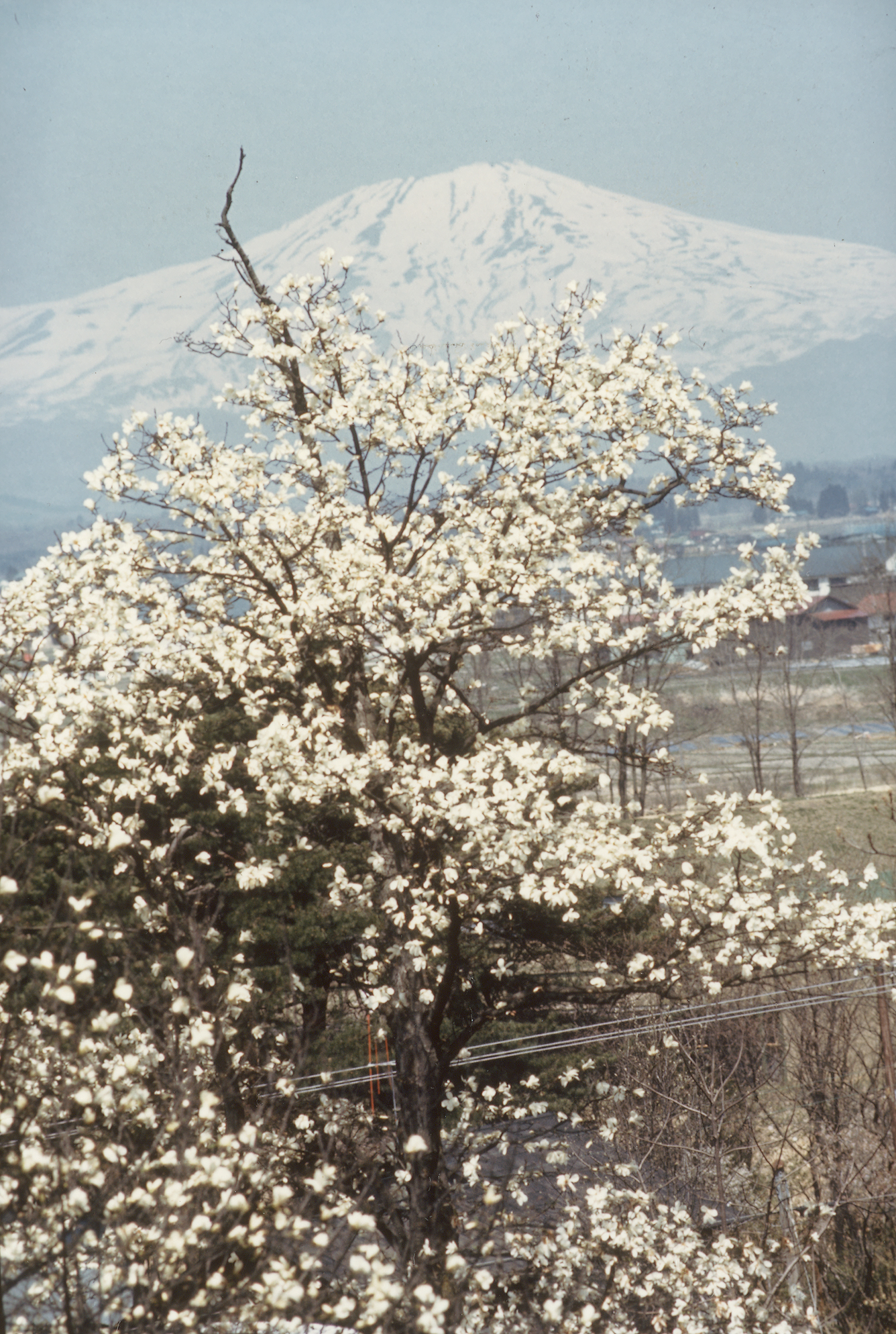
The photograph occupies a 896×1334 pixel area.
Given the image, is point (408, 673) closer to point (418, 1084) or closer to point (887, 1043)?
point (418, 1084)

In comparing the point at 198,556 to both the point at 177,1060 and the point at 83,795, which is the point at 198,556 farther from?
the point at 177,1060

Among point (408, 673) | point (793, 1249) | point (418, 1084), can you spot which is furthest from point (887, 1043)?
point (408, 673)

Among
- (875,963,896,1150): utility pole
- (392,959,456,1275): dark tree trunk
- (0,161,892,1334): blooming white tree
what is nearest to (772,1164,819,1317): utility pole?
(0,161,892,1334): blooming white tree

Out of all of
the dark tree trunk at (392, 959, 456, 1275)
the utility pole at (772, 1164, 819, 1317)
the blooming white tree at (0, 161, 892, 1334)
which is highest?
the blooming white tree at (0, 161, 892, 1334)

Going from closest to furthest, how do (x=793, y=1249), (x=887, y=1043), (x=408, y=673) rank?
(x=793, y=1249), (x=408, y=673), (x=887, y=1043)

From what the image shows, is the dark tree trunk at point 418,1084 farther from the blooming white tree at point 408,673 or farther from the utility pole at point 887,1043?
the utility pole at point 887,1043

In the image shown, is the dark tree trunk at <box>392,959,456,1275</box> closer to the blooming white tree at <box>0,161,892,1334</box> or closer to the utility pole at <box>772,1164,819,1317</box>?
the blooming white tree at <box>0,161,892,1334</box>

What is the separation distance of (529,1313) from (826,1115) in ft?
18.3

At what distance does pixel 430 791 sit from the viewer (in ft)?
30.3

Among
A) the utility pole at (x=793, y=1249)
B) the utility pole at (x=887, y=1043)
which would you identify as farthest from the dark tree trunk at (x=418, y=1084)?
the utility pole at (x=887, y=1043)

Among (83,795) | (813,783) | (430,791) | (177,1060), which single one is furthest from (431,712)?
(813,783)

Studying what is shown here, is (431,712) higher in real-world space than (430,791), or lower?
higher

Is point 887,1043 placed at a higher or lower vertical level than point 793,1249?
higher

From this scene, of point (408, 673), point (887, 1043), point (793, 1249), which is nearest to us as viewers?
point (793, 1249)
